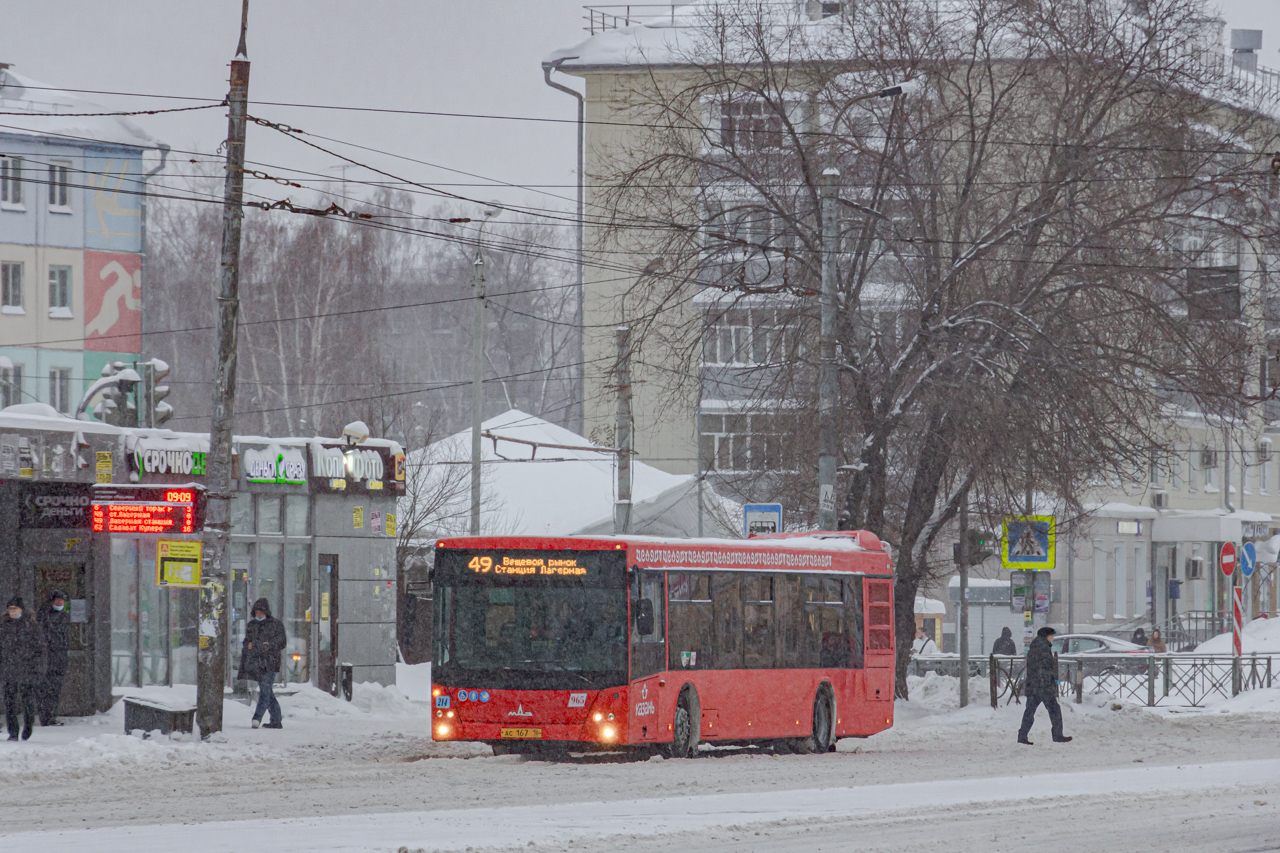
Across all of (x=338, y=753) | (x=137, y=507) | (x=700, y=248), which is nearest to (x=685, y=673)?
(x=338, y=753)

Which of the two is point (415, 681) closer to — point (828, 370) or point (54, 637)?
point (828, 370)

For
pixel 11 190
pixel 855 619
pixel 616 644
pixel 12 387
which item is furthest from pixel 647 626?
pixel 11 190

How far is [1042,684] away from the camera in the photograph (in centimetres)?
2506

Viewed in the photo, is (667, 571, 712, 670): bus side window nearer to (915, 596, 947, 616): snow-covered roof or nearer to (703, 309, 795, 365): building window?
(703, 309, 795, 365): building window

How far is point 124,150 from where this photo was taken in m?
60.0

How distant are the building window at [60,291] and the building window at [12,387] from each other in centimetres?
198

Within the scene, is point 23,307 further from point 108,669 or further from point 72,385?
point 108,669

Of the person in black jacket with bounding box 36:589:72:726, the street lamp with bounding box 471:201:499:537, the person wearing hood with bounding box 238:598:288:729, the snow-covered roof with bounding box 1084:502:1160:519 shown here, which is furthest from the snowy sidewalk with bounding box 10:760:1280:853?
the snow-covered roof with bounding box 1084:502:1160:519

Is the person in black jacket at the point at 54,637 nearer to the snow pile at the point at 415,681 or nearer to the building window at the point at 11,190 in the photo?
the snow pile at the point at 415,681

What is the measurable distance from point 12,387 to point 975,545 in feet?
120

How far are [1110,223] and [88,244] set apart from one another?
1564 inches

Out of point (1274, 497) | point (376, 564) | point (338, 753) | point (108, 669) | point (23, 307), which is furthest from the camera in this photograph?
point (1274, 497)

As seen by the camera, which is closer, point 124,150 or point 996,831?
point 996,831

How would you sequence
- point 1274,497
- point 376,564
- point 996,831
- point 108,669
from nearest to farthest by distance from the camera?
point 996,831
point 108,669
point 376,564
point 1274,497
